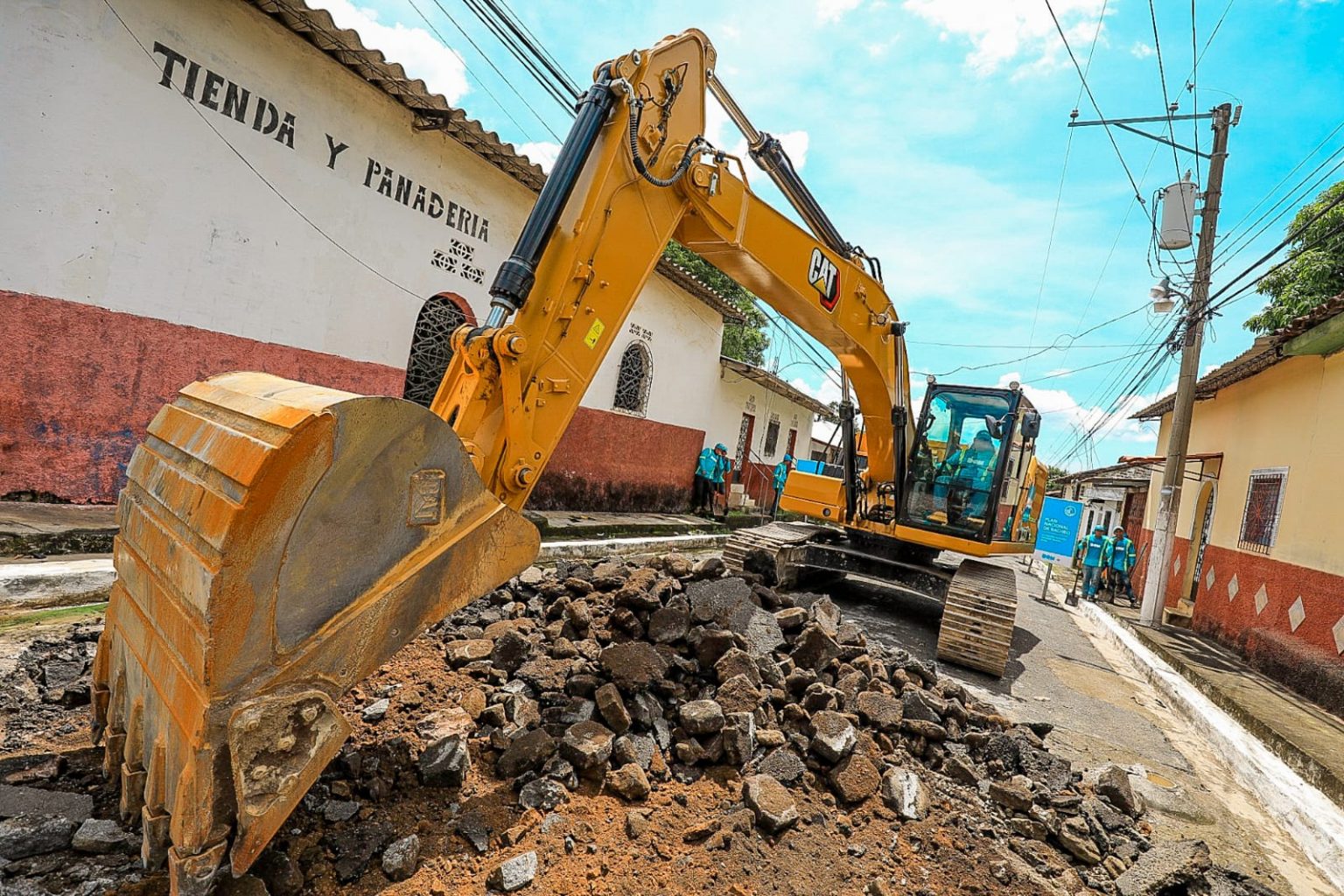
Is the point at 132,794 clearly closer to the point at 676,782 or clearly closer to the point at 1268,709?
the point at 676,782

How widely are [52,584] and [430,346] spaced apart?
474 cm

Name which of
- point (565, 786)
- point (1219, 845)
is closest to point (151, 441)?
point (565, 786)

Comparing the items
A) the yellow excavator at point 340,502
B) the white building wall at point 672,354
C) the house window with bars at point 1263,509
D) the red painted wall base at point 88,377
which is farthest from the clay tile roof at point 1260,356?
the red painted wall base at point 88,377

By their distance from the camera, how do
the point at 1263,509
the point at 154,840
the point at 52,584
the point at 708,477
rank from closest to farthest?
the point at 154,840 → the point at 52,584 → the point at 1263,509 → the point at 708,477

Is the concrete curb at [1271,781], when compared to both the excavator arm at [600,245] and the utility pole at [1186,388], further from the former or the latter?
the excavator arm at [600,245]

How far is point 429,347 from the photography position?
8.03 metres

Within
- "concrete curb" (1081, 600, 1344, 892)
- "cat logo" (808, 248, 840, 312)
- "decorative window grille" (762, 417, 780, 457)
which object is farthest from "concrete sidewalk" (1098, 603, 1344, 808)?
"decorative window grille" (762, 417, 780, 457)

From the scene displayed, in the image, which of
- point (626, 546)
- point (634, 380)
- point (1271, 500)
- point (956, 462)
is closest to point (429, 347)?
point (626, 546)

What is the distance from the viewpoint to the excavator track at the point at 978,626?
17.6 feet

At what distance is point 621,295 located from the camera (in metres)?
3.32

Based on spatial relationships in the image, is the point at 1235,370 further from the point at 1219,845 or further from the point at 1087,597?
the point at 1219,845

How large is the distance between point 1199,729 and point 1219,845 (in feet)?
8.17

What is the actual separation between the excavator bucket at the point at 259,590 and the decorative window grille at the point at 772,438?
16.9 meters

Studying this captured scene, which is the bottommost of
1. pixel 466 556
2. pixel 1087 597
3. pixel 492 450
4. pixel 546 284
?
pixel 1087 597
